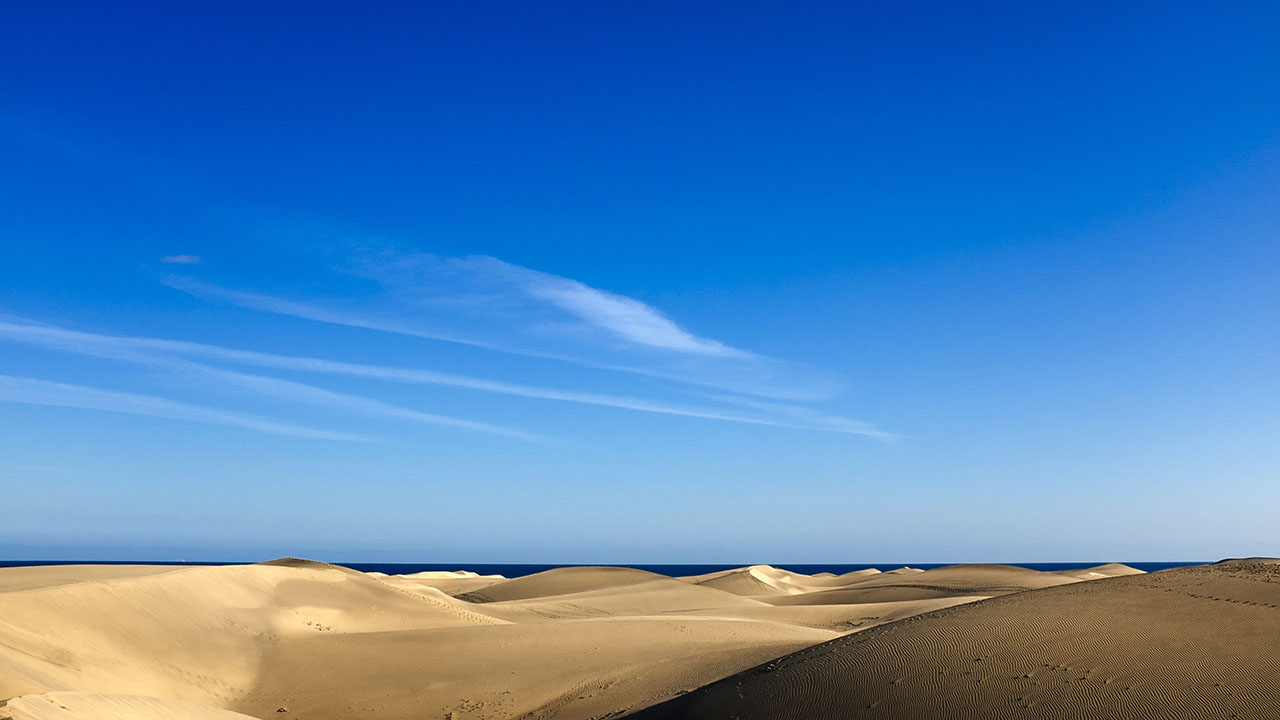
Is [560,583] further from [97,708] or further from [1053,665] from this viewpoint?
[1053,665]

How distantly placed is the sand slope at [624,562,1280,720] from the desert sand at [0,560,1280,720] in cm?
3

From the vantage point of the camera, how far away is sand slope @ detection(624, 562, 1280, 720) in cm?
973

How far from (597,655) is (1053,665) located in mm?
10865

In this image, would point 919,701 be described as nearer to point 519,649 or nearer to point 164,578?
point 519,649

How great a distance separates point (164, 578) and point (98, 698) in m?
13.9

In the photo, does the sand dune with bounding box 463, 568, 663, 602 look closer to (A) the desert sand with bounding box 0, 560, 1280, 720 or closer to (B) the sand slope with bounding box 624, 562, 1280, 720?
(A) the desert sand with bounding box 0, 560, 1280, 720

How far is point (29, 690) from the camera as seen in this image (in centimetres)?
1080

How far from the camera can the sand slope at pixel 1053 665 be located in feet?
31.9

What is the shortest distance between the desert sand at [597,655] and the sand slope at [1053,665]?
1.2 inches

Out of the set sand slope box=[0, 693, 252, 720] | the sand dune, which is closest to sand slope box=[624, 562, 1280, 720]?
sand slope box=[0, 693, 252, 720]

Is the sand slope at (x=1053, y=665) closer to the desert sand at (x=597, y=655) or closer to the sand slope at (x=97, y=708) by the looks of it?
the desert sand at (x=597, y=655)

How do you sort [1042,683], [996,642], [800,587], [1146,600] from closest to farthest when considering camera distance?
[1042,683] < [996,642] < [1146,600] < [800,587]

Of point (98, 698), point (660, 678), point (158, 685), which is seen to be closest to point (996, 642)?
point (660, 678)

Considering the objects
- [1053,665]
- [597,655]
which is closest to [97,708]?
[1053,665]
